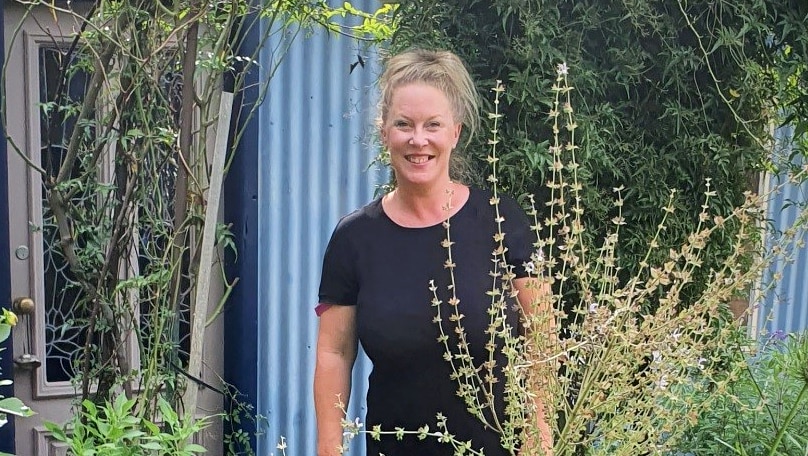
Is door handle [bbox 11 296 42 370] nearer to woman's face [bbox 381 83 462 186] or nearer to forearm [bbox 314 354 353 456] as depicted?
forearm [bbox 314 354 353 456]

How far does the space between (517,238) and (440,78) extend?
0.38 m

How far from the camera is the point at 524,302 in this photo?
5.89 feet

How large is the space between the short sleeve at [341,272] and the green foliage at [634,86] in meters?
0.38

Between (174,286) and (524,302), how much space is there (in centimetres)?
132

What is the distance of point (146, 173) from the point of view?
9.21 feet

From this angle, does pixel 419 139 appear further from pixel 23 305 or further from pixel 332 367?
pixel 23 305

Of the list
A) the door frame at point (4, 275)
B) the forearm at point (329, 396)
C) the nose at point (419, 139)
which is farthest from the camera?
the door frame at point (4, 275)

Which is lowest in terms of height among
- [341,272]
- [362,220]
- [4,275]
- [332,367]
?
[332,367]

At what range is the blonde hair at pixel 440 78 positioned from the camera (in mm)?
1806

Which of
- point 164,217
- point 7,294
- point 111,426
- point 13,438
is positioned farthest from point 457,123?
point 13,438

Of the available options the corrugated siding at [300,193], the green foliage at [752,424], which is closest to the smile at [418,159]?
the green foliage at [752,424]

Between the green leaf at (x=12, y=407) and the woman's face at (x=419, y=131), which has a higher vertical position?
the woman's face at (x=419, y=131)

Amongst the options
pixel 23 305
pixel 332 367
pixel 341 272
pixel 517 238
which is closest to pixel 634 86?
pixel 517 238

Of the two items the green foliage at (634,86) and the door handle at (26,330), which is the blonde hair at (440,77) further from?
the door handle at (26,330)
